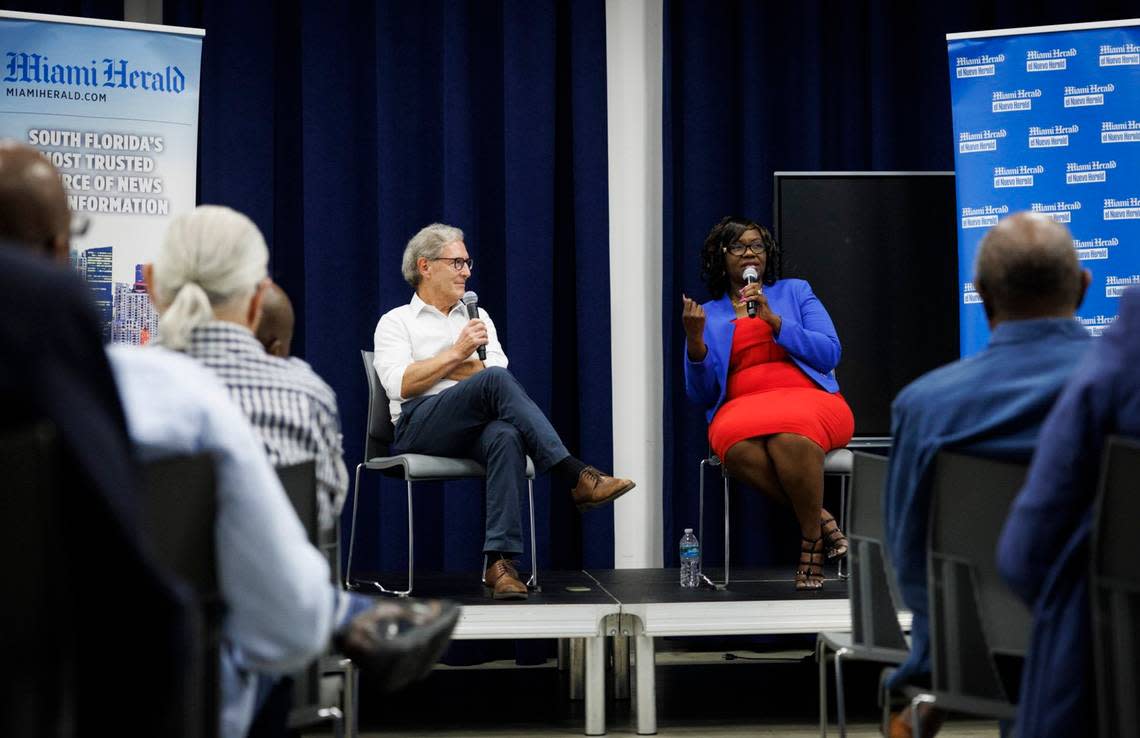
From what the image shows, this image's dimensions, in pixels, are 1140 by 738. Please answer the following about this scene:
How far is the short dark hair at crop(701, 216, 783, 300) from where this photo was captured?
14.9ft

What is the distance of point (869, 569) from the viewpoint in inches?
95.5

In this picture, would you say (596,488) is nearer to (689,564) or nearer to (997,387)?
(689,564)

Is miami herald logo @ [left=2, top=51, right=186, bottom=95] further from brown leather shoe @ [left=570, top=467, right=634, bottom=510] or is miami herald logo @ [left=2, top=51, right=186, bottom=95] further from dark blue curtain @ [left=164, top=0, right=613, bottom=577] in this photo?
brown leather shoe @ [left=570, top=467, right=634, bottom=510]

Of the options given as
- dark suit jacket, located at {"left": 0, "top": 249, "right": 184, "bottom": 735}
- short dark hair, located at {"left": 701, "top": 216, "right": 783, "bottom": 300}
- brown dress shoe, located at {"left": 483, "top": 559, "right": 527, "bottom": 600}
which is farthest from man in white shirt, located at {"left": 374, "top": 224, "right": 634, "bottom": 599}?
dark suit jacket, located at {"left": 0, "top": 249, "right": 184, "bottom": 735}

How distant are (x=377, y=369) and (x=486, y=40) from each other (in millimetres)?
1587

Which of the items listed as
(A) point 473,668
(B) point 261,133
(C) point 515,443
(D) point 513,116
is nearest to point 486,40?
(D) point 513,116

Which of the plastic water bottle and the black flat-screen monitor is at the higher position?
the black flat-screen monitor

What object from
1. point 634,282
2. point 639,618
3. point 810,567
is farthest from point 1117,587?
point 634,282

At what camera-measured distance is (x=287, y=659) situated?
4.75 feet

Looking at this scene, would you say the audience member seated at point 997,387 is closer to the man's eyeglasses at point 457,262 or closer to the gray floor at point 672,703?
the gray floor at point 672,703

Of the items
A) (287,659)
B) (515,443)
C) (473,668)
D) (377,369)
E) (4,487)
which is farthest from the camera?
(473,668)

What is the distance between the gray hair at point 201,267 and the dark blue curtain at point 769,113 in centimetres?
325

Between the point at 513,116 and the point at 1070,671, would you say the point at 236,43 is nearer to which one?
the point at 513,116

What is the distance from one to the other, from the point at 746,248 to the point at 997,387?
269 centimetres
